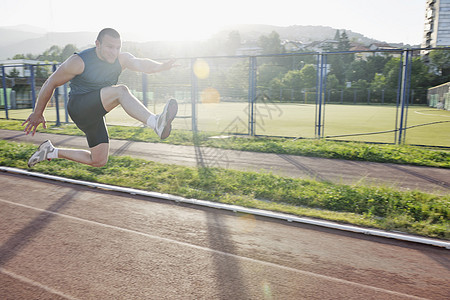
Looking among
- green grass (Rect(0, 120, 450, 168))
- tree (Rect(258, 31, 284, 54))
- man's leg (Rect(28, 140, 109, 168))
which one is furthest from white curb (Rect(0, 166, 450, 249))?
tree (Rect(258, 31, 284, 54))

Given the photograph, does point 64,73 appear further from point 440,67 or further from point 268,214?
point 440,67

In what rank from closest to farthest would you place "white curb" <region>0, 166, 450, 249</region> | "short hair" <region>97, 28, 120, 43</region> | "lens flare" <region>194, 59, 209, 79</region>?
"short hair" <region>97, 28, 120, 43</region>
"white curb" <region>0, 166, 450, 249</region>
"lens flare" <region>194, 59, 209, 79</region>

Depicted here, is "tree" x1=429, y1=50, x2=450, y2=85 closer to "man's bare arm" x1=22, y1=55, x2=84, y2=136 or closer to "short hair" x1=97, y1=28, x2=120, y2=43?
"short hair" x1=97, y1=28, x2=120, y2=43

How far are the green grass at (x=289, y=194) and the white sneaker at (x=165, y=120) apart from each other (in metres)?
2.77

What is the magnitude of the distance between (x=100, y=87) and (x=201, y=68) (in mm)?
11168

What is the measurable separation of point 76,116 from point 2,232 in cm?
212

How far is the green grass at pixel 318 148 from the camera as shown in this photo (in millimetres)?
9742

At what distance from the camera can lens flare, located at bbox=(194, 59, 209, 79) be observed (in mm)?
14033

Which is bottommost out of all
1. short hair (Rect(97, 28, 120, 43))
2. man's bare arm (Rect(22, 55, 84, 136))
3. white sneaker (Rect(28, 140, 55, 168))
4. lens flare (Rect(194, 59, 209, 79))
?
white sneaker (Rect(28, 140, 55, 168))

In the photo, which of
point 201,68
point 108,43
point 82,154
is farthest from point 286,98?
point 108,43

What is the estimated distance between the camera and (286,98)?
34.7 m

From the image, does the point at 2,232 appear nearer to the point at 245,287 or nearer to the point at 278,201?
the point at 245,287

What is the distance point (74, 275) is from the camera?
3748mm

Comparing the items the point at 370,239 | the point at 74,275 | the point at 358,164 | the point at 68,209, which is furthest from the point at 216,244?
the point at 358,164
